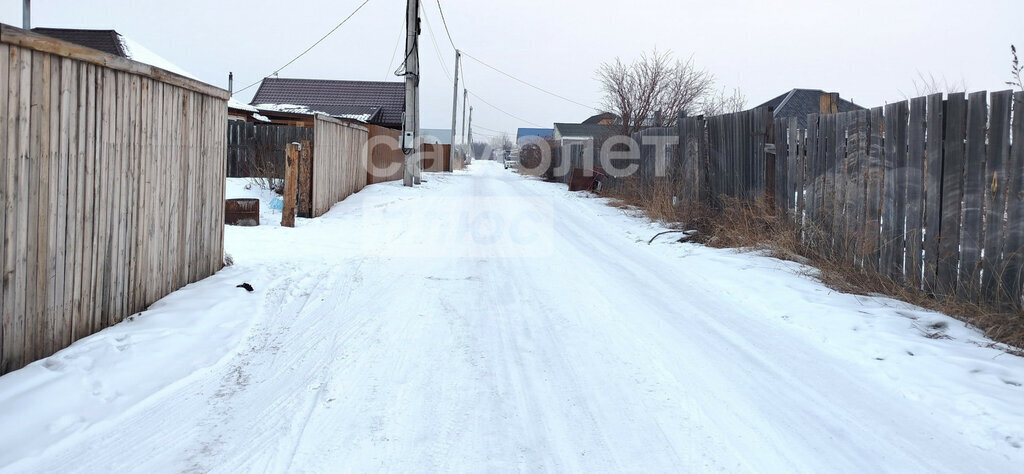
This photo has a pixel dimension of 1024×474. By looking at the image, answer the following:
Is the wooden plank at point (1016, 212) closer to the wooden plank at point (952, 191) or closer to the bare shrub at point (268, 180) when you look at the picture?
the wooden plank at point (952, 191)

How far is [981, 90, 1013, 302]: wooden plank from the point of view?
5181 millimetres

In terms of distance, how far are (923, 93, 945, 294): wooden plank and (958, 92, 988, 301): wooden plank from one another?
306 mm

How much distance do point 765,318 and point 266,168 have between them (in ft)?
39.6

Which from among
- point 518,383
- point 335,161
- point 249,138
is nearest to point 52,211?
point 518,383

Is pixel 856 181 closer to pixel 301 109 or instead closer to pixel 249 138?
pixel 249 138

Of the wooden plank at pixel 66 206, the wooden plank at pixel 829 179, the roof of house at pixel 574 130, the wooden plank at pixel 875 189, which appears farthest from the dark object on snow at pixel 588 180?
the roof of house at pixel 574 130

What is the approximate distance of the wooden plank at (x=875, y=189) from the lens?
266 inches

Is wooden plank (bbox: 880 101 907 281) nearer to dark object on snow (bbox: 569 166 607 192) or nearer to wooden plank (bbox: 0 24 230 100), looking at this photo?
wooden plank (bbox: 0 24 230 100)

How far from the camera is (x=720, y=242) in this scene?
9.61 metres

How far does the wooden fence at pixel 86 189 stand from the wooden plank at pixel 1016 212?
6283 millimetres

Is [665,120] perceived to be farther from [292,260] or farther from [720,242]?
[292,260]

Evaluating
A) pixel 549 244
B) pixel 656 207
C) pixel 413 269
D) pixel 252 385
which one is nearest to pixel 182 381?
pixel 252 385

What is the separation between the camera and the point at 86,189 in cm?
445

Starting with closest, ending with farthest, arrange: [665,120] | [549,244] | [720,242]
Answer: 1. [720,242]
2. [549,244]
3. [665,120]
